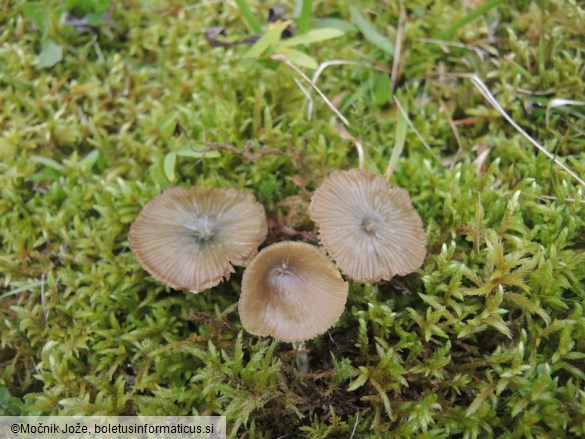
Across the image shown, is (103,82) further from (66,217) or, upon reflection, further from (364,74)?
(364,74)

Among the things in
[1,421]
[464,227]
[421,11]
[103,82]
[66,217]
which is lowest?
[1,421]

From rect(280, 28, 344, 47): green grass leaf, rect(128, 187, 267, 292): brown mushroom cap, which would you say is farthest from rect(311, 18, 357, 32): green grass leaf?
rect(128, 187, 267, 292): brown mushroom cap

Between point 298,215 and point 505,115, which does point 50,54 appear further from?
point 505,115

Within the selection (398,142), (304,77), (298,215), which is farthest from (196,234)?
(398,142)

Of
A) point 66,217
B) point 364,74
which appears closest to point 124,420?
point 66,217

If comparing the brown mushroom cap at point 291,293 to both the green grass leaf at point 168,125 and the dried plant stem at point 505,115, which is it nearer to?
the green grass leaf at point 168,125
